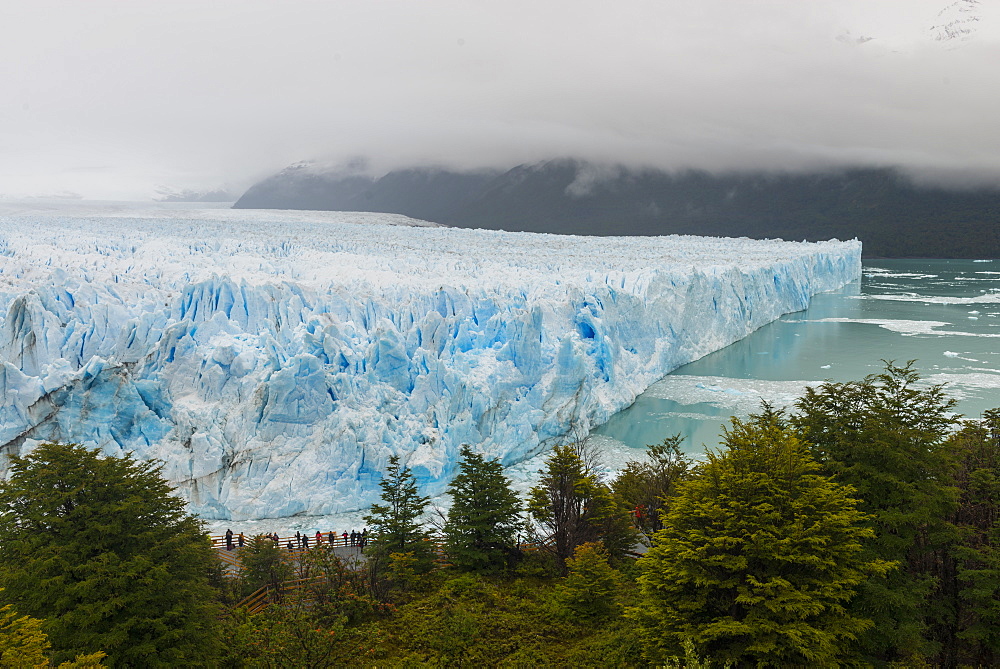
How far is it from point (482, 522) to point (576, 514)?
1607mm

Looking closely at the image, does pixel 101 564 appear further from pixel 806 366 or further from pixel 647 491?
pixel 806 366

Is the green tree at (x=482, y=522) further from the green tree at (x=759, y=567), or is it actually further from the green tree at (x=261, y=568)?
the green tree at (x=759, y=567)

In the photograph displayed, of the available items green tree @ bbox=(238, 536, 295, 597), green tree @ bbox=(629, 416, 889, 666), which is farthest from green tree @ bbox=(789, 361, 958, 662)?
green tree @ bbox=(238, 536, 295, 597)

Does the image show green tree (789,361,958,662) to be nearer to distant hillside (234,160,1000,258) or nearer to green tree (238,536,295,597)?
green tree (238,536,295,597)

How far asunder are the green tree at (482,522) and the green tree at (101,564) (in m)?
4.83

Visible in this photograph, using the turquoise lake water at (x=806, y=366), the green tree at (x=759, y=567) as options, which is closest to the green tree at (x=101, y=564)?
the green tree at (x=759, y=567)

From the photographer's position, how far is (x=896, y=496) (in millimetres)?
7008

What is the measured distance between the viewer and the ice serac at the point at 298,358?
45.3ft

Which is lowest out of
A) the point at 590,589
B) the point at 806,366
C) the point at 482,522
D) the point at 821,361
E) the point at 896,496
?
the point at 590,589

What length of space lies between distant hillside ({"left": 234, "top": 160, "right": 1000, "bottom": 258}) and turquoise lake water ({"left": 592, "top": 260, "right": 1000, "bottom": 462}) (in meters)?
54.6

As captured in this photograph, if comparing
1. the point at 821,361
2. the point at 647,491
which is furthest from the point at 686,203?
the point at 647,491

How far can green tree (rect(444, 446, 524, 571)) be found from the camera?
35.7 ft

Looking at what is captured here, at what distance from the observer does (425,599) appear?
9742 millimetres

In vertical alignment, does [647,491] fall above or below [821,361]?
below
